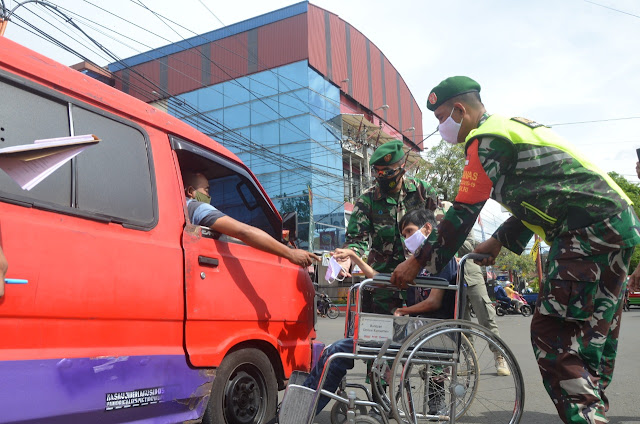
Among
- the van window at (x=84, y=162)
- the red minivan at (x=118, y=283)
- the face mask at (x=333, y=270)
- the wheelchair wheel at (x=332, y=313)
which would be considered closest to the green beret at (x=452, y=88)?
the face mask at (x=333, y=270)

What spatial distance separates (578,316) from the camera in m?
1.92

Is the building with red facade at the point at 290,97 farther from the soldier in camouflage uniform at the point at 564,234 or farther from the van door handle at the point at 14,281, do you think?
the van door handle at the point at 14,281

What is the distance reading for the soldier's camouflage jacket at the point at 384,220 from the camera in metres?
3.74

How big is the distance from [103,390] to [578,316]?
6.46ft

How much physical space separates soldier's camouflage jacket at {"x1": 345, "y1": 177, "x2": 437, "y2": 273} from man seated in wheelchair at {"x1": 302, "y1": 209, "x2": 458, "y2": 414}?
1.06ft

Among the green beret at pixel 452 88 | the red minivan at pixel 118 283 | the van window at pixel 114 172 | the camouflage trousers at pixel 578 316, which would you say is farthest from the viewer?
the green beret at pixel 452 88

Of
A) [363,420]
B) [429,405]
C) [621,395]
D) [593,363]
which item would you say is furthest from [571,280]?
[621,395]

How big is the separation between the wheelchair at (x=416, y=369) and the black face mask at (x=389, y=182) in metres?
1.25

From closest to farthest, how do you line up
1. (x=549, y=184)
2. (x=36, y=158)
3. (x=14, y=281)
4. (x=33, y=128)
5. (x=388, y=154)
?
(x=36, y=158), (x=14, y=281), (x=33, y=128), (x=549, y=184), (x=388, y=154)

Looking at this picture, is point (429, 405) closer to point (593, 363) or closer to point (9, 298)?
point (593, 363)

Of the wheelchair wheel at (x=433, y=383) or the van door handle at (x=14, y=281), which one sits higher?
the van door handle at (x=14, y=281)

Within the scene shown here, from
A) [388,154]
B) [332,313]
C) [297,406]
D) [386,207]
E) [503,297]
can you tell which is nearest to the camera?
[297,406]

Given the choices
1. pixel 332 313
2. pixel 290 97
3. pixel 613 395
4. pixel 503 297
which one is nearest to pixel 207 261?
pixel 613 395

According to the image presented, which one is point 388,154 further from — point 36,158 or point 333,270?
point 36,158
